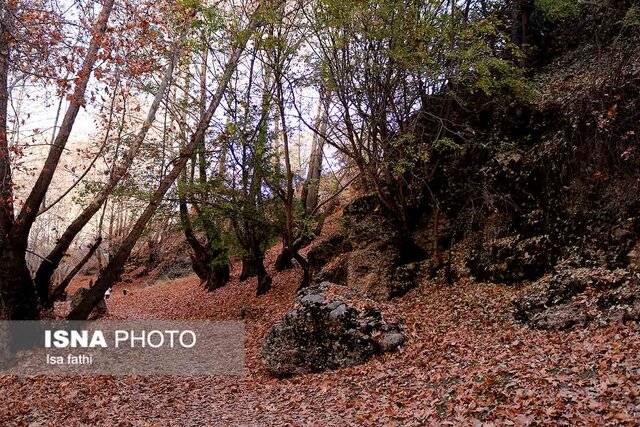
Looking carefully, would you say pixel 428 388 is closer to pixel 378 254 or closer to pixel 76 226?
pixel 378 254

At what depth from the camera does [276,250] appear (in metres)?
23.4

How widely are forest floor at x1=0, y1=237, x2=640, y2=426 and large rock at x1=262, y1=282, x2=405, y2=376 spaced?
0.32 m

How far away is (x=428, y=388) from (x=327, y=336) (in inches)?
106

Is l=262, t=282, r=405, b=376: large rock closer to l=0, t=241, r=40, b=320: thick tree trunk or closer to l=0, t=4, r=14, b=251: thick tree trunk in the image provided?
l=0, t=241, r=40, b=320: thick tree trunk

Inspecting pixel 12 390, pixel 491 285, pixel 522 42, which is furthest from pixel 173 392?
pixel 522 42

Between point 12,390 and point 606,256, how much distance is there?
10.8 meters

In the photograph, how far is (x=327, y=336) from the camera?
30.1 feet

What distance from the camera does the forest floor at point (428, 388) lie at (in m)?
5.50

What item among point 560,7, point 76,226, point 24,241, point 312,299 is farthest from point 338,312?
point 560,7

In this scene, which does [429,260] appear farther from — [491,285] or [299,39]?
[299,39]

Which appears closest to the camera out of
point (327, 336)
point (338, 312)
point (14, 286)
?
point (327, 336)

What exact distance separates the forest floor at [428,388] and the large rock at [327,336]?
1.03 ft

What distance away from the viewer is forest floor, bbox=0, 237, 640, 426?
5496 millimetres

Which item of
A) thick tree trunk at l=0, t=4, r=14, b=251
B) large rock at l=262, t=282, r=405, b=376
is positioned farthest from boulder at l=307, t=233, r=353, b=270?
thick tree trunk at l=0, t=4, r=14, b=251
